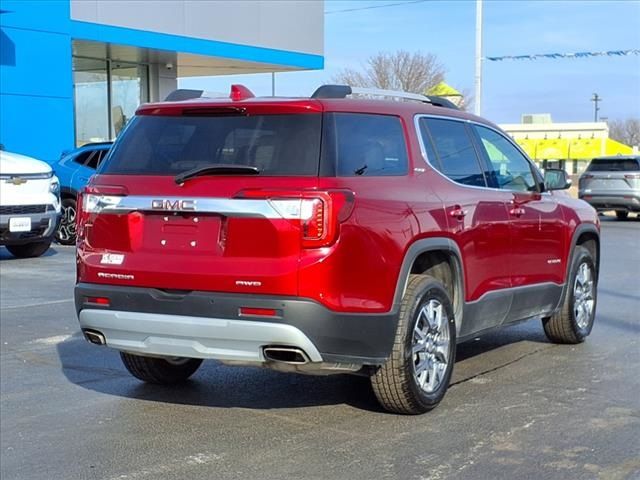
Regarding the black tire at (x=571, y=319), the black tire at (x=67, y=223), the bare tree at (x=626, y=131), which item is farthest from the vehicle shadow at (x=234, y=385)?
the bare tree at (x=626, y=131)

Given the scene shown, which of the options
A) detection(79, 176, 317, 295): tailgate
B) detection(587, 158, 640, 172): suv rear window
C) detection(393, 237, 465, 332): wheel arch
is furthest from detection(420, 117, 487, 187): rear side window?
detection(587, 158, 640, 172): suv rear window

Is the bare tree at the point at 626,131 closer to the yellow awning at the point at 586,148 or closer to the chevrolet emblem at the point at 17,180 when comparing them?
the yellow awning at the point at 586,148

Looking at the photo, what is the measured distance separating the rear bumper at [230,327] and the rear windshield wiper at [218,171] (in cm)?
64

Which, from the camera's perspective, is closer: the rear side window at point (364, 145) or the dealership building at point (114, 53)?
the rear side window at point (364, 145)

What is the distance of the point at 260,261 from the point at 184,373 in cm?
188

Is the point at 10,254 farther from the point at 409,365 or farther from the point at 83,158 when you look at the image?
the point at 409,365

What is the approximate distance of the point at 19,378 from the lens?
6.44m

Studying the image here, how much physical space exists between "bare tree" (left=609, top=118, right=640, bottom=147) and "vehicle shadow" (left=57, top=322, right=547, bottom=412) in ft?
359

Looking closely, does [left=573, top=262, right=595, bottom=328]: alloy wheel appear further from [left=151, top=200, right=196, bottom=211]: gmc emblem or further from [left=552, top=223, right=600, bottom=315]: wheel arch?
[left=151, top=200, right=196, bottom=211]: gmc emblem

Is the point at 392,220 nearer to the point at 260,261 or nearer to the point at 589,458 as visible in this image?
the point at 260,261

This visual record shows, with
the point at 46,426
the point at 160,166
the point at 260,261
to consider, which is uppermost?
the point at 160,166

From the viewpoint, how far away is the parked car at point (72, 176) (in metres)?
15.5

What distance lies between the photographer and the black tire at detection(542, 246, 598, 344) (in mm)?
7316

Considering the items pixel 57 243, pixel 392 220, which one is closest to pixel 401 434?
pixel 392 220
